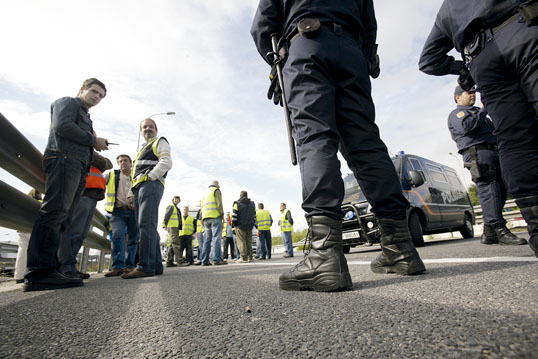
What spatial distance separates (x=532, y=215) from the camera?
1.66 meters

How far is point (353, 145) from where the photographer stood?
1.75 metres

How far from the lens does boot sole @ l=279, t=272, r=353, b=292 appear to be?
1.28m

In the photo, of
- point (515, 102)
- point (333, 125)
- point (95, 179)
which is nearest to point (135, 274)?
point (95, 179)

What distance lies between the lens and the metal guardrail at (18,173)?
85.3 inches

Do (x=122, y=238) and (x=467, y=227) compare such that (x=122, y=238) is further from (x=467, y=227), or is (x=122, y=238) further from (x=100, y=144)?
(x=467, y=227)

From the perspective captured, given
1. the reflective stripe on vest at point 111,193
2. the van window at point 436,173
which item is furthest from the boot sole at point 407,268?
the van window at point 436,173

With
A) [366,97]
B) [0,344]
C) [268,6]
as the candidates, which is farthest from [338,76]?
[0,344]

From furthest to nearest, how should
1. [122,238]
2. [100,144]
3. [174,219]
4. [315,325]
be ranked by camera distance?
[174,219] < [122,238] < [100,144] < [315,325]

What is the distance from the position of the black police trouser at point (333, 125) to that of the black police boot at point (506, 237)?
2.78 meters

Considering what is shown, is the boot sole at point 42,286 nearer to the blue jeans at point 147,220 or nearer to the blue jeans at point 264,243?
the blue jeans at point 147,220

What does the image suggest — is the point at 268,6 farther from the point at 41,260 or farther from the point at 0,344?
the point at 41,260

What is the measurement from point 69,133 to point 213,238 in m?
4.57

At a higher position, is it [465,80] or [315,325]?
[465,80]

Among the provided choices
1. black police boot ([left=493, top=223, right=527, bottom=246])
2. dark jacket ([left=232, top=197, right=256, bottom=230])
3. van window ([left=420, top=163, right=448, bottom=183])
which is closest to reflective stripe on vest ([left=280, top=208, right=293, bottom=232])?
dark jacket ([left=232, top=197, right=256, bottom=230])
